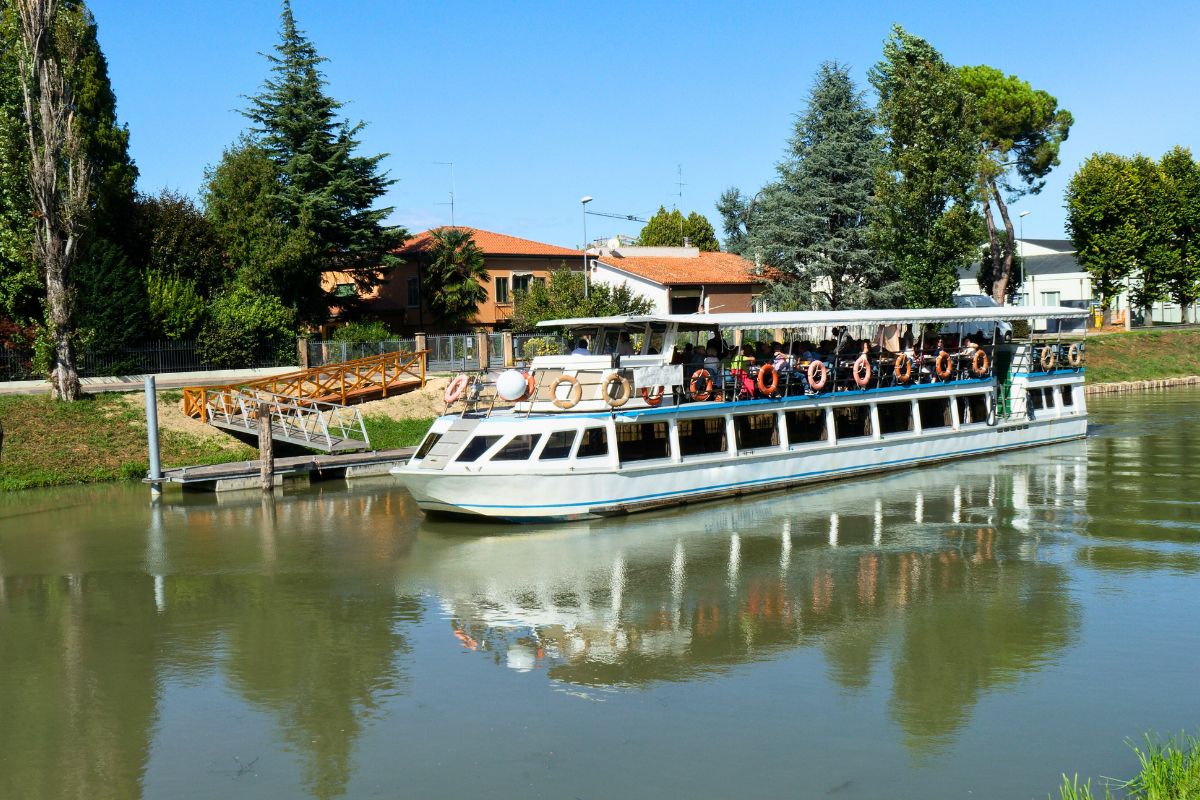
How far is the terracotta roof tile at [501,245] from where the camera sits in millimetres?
55219

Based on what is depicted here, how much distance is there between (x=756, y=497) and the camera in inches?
961

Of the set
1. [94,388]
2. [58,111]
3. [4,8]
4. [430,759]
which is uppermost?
[4,8]

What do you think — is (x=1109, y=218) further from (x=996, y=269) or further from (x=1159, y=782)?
(x=1159, y=782)

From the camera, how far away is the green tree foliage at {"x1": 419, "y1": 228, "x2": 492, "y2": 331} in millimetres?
50969

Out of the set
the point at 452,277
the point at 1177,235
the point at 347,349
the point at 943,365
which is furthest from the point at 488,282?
the point at 1177,235

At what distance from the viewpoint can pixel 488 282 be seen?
54.9 meters

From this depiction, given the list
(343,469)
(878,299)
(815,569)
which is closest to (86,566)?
(343,469)

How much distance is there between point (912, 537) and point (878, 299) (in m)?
30.9

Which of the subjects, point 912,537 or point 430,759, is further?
point 912,537

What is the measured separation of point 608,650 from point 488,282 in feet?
138

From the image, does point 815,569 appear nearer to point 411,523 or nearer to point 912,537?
point 912,537

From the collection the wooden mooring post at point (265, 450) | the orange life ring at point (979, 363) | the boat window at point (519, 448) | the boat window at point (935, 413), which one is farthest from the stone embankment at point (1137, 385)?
the wooden mooring post at point (265, 450)

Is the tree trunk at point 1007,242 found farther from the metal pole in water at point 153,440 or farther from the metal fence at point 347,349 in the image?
the metal pole in water at point 153,440

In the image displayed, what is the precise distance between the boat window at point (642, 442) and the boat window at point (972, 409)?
10.7 metres
